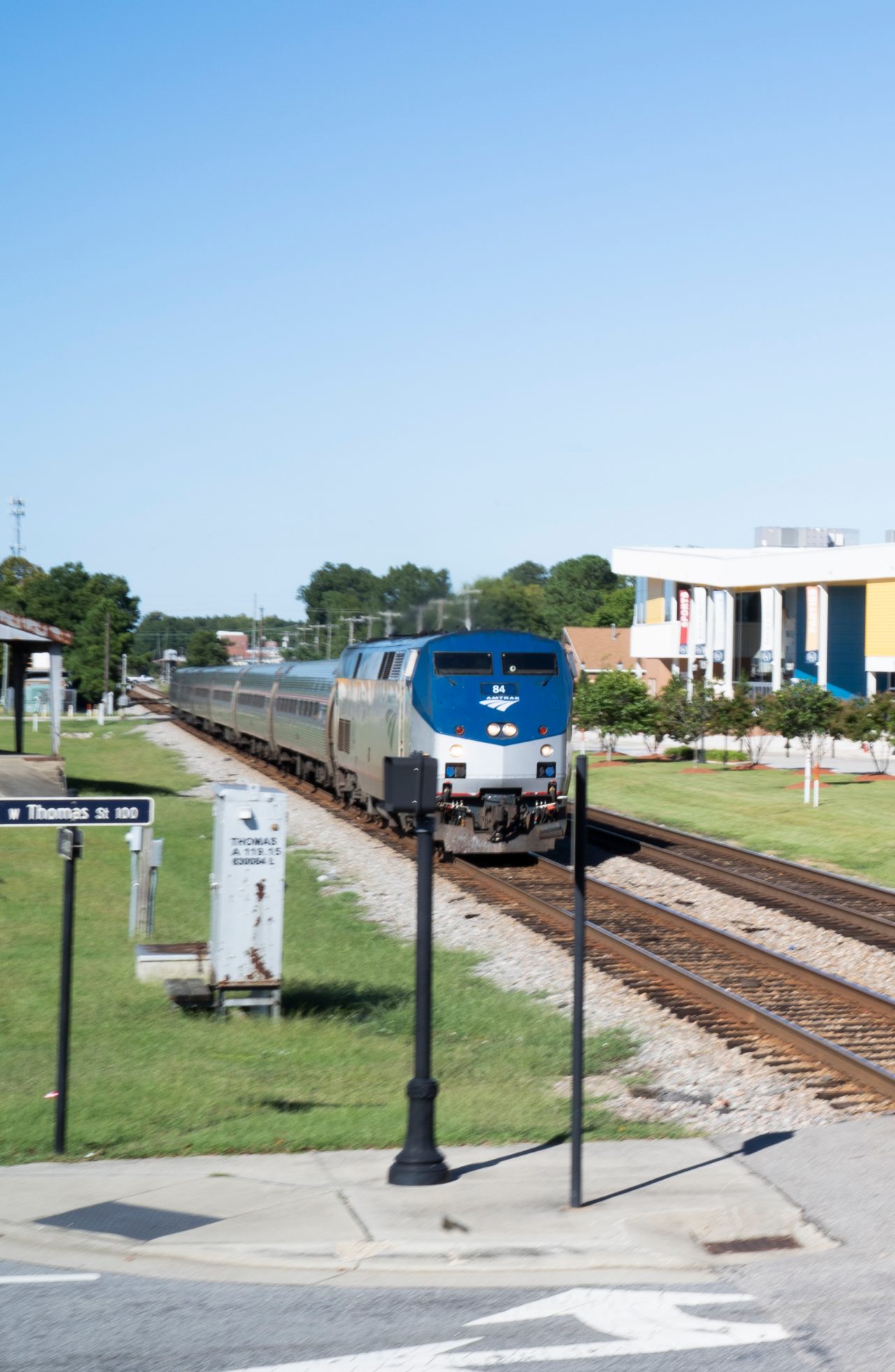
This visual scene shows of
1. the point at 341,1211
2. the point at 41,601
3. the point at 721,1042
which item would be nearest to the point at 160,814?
the point at 721,1042

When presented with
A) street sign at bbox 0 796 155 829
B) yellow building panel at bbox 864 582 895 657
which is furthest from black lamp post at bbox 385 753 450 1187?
yellow building panel at bbox 864 582 895 657

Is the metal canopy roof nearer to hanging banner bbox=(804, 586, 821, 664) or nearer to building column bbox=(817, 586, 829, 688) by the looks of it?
building column bbox=(817, 586, 829, 688)

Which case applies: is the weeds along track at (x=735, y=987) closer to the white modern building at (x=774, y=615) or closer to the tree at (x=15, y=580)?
the white modern building at (x=774, y=615)

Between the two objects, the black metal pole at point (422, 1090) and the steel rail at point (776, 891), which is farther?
the steel rail at point (776, 891)

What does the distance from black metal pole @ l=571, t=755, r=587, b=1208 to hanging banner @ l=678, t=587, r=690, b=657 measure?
231 ft

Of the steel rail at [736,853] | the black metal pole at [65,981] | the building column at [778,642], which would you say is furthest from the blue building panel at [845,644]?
the black metal pole at [65,981]

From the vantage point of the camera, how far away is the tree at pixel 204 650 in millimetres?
144750

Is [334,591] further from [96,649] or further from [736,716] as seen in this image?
[736,716]

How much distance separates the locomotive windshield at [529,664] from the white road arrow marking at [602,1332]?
15531 mm

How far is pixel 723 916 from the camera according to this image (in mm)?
18344

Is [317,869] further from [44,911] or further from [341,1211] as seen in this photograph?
[341,1211]

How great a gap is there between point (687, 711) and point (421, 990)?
37135 mm

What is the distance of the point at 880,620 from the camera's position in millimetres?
63781

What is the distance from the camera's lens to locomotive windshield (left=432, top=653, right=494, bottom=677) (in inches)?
869
